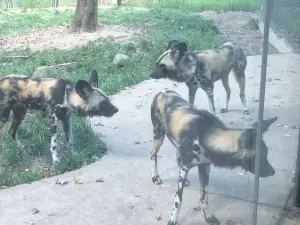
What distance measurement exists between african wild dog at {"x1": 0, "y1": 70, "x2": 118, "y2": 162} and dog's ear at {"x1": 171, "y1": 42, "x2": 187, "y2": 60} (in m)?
0.91

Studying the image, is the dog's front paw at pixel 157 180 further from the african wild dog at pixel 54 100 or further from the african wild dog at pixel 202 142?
the african wild dog at pixel 54 100

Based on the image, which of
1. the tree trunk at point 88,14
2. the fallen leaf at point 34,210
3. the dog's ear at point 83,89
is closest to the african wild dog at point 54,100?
the dog's ear at point 83,89

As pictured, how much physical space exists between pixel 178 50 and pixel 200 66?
0.15 meters

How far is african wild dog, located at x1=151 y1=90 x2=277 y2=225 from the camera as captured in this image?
225cm

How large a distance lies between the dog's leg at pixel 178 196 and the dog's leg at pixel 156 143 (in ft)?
1.05

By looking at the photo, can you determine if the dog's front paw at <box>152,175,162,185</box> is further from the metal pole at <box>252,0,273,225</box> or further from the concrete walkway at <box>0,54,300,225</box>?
the metal pole at <box>252,0,273,225</box>

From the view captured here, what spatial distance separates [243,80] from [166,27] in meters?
1.17

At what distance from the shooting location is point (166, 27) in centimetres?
342

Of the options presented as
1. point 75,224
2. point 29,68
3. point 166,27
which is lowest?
point 75,224

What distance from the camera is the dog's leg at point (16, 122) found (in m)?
3.75

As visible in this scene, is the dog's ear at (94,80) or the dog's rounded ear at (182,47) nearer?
the dog's rounded ear at (182,47)

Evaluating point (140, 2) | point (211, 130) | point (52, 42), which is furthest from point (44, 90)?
point (52, 42)

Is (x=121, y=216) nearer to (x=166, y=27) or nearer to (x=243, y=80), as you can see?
(x=243, y=80)

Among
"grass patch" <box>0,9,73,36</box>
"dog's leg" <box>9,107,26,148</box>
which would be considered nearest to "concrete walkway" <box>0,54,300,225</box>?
"dog's leg" <box>9,107,26,148</box>
